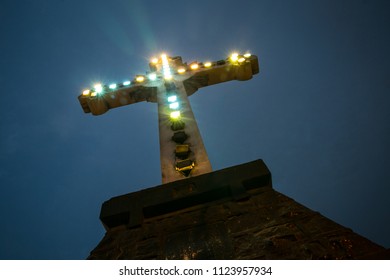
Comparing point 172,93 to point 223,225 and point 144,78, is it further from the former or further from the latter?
point 223,225

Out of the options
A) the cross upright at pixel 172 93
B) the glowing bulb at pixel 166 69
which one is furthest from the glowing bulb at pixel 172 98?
the glowing bulb at pixel 166 69

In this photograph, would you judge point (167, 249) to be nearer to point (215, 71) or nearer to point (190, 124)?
point (190, 124)

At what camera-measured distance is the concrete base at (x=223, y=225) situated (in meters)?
2.84

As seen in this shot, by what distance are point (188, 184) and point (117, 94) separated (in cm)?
738

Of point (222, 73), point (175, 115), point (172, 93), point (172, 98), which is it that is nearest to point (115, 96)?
point (172, 93)

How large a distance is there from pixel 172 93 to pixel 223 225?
6.36m

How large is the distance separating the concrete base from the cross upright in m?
1.97

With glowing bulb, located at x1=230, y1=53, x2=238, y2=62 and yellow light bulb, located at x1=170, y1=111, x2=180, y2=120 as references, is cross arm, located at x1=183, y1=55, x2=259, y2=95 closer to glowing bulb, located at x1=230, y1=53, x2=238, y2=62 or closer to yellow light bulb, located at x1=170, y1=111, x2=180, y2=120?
glowing bulb, located at x1=230, y1=53, x2=238, y2=62

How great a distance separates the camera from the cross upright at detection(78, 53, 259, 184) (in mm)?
6773

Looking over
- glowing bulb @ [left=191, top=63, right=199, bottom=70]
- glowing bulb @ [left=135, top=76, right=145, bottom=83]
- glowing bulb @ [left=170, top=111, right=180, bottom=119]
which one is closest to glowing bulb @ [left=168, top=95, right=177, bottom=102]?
glowing bulb @ [left=170, top=111, right=180, bottom=119]

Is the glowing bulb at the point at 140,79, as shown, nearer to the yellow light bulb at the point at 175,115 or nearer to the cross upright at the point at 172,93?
the cross upright at the point at 172,93

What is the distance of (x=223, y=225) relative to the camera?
11.7 ft

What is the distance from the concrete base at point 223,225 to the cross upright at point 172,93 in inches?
77.7

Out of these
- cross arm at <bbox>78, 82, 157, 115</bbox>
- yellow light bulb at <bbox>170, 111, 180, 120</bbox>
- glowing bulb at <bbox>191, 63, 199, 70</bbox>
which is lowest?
yellow light bulb at <bbox>170, 111, 180, 120</bbox>
